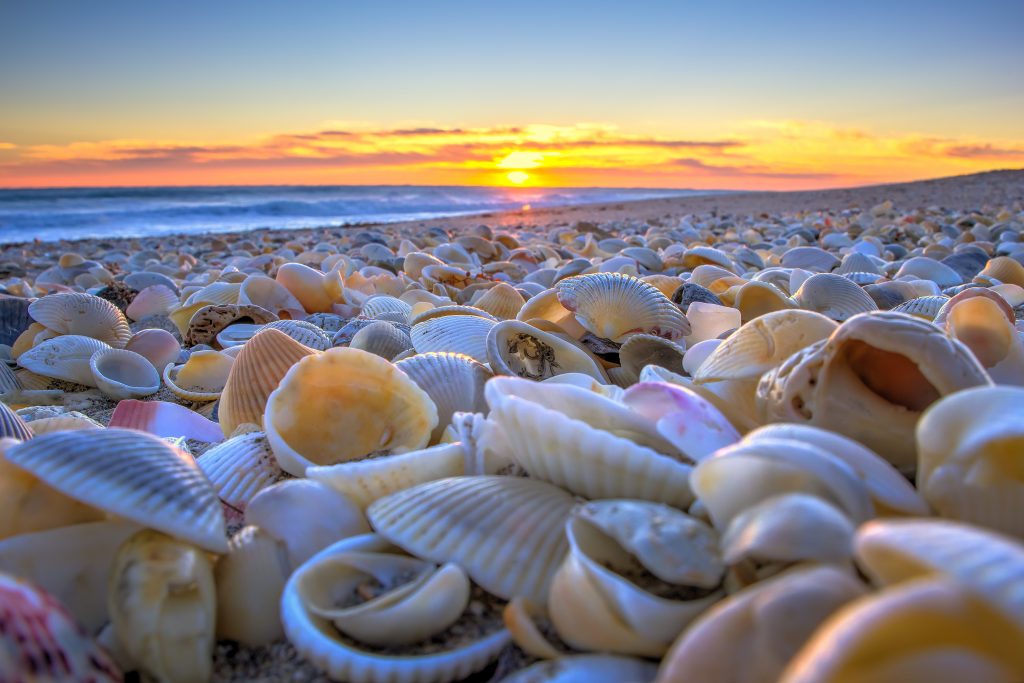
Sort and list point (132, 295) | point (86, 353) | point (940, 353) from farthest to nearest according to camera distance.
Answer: point (132, 295) → point (86, 353) → point (940, 353)

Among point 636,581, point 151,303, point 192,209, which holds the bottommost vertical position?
point 192,209

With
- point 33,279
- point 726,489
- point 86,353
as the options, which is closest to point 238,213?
point 33,279

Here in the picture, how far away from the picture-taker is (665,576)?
85 centimetres

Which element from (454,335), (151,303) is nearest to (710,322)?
(454,335)

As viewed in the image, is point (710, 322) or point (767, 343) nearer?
point (767, 343)

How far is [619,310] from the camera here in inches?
97.3

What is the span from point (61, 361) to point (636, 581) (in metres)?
2.80

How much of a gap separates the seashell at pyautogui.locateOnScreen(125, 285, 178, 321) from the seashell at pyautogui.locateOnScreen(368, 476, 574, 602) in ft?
12.4

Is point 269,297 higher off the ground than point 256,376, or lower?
lower

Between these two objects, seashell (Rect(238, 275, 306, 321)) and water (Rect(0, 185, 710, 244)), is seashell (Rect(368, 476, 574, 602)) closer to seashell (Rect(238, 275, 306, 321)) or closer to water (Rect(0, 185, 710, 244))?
seashell (Rect(238, 275, 306, 321))

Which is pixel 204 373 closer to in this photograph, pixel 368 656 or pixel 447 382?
pixel 447 382

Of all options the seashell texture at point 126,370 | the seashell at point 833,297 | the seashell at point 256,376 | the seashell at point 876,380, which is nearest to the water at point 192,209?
the seashell texture at point 126,370

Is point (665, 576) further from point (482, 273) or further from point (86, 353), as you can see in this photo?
point (482, 273)

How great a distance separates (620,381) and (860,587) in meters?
1.58
